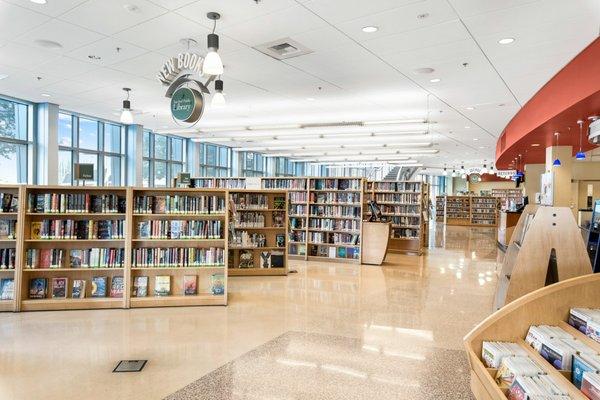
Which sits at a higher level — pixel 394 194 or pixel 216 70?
pixel 216 70

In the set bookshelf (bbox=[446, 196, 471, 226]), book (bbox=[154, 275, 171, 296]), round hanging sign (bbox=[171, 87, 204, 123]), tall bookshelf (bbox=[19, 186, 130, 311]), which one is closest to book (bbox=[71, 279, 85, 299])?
tall bookshelf (bbox=[19, 186, 130, 311])

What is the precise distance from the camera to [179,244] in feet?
20.3

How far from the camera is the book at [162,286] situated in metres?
6.03

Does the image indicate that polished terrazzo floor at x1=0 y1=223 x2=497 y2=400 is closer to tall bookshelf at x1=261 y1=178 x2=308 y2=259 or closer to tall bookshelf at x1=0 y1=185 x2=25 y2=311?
tall bookshelf at x1=0 y1=185 x2=25 y2=311

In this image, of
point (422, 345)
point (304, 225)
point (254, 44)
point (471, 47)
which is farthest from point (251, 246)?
point (471, 47)

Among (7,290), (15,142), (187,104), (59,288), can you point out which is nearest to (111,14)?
(187,104)

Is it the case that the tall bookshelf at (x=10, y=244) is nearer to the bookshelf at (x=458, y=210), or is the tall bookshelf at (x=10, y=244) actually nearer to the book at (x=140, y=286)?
the book at (x=140, y=286)

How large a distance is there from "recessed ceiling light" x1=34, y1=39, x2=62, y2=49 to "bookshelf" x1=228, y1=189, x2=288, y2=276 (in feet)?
12.5

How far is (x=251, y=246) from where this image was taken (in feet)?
27.8

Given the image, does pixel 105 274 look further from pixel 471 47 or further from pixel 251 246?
pixel 471 47

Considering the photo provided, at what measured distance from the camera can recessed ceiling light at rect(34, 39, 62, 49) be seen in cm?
600

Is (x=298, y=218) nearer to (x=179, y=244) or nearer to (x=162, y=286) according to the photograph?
(x=179, y=244)

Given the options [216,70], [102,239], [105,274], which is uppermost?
[216,70]

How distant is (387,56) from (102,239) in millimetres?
4817
